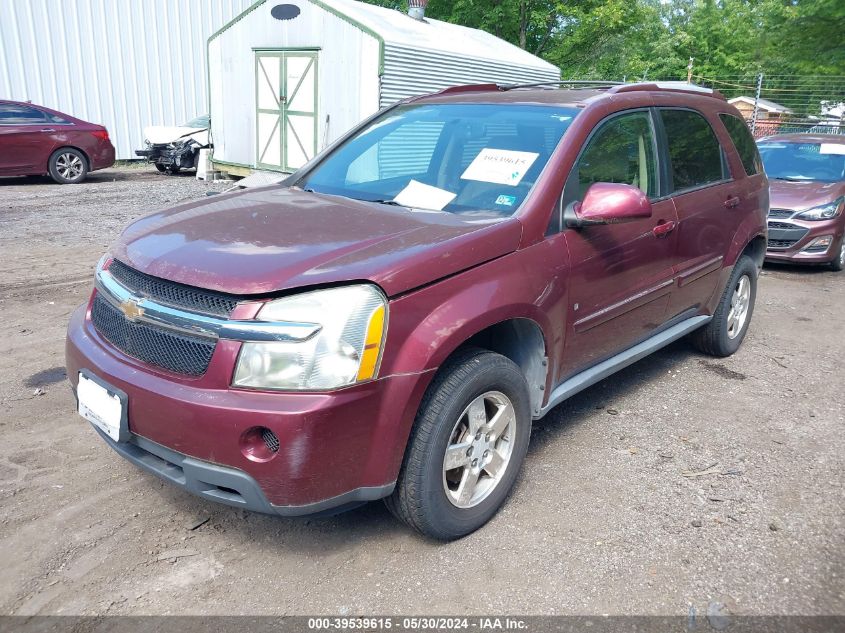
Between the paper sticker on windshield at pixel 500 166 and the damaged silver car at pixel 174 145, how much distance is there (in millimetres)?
13316

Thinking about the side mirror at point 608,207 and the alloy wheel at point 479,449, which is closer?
the alloy wheel at point 479,449

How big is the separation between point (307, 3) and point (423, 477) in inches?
433

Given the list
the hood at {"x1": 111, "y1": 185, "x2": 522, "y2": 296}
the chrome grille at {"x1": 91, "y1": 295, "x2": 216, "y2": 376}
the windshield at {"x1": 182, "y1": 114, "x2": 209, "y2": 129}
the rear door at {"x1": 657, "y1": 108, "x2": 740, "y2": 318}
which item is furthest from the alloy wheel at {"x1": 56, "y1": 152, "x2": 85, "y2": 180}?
the rear door at {"x1": 657, "y1": 108, "x2": 740, "y2": 318}

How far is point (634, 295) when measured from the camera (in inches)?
145

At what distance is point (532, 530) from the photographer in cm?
301

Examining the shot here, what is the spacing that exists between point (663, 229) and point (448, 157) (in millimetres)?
1241

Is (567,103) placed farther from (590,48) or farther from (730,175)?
(590,48)

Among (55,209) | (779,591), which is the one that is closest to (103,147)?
(55,209)

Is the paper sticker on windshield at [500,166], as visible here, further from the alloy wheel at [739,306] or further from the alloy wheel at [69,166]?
the alloy wheel at [69,166]

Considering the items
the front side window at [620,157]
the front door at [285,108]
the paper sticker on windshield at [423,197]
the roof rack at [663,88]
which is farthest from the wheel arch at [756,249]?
the front door at [285,108]

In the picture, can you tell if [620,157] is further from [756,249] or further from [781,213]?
[781,213]

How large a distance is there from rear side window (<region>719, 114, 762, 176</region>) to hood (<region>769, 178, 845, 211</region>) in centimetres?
333

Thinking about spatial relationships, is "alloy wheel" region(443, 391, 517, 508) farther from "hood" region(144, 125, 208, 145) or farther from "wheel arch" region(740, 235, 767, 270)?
"hood" region(144, 125, 208, 145)

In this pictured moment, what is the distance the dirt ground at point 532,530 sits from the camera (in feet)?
8.48
